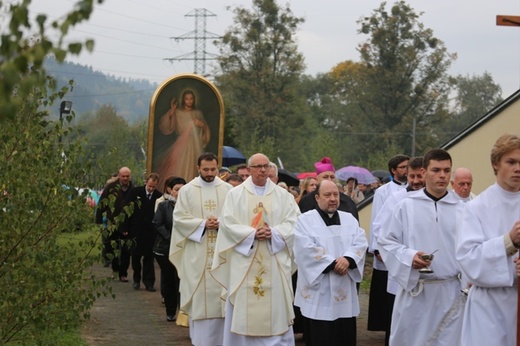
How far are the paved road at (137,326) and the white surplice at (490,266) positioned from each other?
19.5ft

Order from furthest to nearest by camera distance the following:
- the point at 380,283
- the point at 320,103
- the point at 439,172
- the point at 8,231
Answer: the point at 320,103
the point at 380,283
the point at 439,172
the point at 8,231

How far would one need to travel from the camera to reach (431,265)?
8102 mm

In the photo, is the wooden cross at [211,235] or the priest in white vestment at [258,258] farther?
the wooden cross at [211,235]

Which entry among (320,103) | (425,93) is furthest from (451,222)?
(320,103)

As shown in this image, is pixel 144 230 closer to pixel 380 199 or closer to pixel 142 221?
pixel 142 221

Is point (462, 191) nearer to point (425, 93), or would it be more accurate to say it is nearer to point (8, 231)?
point (8, 231)

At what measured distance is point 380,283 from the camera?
40.8 feet

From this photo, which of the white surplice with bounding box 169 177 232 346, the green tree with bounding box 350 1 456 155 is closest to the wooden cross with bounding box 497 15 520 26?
the white surplice with bounding box 169 177 232 346

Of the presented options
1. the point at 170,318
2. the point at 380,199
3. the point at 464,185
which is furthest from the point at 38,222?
the point at 170,318

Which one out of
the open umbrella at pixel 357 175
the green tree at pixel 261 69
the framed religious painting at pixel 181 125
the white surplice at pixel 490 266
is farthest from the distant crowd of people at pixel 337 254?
the green tree at pixel 261 69

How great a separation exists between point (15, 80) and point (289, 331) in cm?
821

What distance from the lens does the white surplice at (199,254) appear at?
38.3 ft

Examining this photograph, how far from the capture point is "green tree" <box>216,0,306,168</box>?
58.0 m

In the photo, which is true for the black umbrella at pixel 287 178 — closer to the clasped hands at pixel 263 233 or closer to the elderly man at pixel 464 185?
the clasped hands at pixel 263 233
